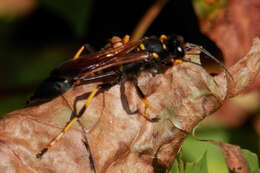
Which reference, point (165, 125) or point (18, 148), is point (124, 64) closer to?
point (165, 125)

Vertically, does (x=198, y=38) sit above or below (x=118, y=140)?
above

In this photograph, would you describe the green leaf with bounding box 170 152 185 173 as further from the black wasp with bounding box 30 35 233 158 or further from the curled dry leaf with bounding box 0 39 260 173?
the black wasp with bounding box 30 35 233 158

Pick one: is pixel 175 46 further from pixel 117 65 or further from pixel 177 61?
pixel 117 65

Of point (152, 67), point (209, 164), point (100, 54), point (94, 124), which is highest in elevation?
point (100, 54)

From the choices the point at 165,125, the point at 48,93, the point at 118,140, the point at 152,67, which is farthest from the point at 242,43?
the point at 48,93

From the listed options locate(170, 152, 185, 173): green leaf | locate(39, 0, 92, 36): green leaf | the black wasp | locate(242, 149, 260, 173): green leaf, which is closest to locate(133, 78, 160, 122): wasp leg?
the black wasp

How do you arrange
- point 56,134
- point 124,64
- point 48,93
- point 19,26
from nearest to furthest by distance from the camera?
point 56,134, point 48,93, point 124,64, point 19,26
